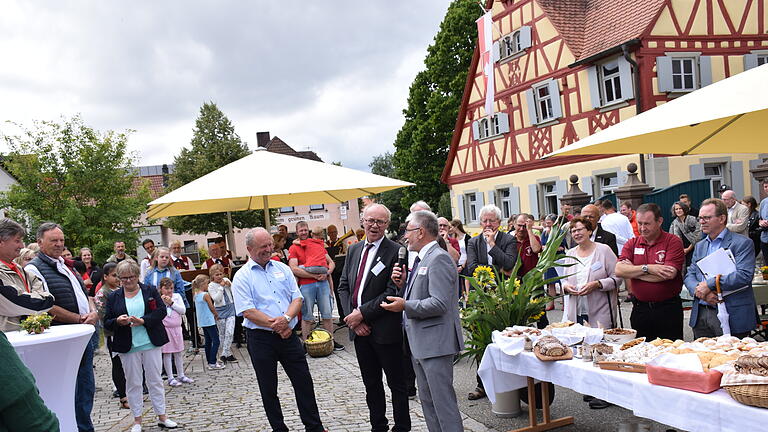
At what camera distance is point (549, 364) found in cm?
466

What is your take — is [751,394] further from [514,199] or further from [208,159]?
[208,159]

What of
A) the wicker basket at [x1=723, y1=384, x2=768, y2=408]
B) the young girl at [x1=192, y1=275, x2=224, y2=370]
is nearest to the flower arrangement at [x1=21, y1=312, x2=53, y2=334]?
the young girl at [x1=192, y1=275, x2=224, y2=370]

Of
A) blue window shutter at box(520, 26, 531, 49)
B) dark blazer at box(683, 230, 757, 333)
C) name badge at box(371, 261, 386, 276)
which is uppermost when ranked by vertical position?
blue window shutter at box(520, 26, 531, 49)

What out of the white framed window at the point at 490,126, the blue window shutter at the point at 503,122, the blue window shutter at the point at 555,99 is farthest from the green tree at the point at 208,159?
the blue window shutter at the point at 555,99

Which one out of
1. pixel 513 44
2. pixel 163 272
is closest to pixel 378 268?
pixel 163 272

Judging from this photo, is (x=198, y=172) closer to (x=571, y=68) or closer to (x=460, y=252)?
(x=571, y=68)

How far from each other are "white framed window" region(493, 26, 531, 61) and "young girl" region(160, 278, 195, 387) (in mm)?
17683

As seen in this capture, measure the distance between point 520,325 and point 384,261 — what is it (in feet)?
4.60

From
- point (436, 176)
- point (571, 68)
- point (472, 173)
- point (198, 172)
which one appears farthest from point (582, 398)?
point (198, 172)

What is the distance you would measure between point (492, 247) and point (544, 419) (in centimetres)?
221

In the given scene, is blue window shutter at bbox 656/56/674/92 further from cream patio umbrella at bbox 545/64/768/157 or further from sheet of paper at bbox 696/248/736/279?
sheet of paper at bbox 696/248/736/279

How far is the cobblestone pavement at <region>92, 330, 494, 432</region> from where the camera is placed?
240 inches

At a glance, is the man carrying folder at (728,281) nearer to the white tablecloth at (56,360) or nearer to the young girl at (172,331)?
the white tablecloth at (56,360)

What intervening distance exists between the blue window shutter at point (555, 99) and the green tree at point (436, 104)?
10.9m
